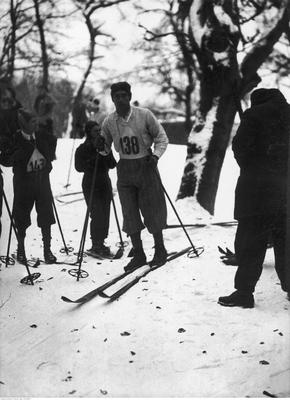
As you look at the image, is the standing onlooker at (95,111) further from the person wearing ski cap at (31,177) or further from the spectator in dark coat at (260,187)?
the spectator in dark coat at (260,187)

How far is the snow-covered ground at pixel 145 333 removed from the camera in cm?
226

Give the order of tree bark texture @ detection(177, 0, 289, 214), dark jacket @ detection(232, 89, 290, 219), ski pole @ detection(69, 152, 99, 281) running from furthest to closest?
1. tree bark texture @ detection(177, 0, 289, 214)
2. ski pole @ detection(69, 152, 99, 281)
3. dark jacket @ detection(232, 89, 290, 219)

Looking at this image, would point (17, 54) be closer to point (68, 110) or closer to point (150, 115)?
point (68, 110)

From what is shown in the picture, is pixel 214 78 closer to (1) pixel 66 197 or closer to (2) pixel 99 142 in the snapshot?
(2) pixel 99 142

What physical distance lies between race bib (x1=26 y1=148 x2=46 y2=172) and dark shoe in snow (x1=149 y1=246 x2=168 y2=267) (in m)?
1.06

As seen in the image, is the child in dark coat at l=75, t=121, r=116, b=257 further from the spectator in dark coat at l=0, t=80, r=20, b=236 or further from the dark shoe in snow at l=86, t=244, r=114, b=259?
the spectator in dark coat at l=0, t=80, r=20, b=236

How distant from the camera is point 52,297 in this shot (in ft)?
9.72

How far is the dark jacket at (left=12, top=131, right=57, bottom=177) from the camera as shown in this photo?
10.8 feet

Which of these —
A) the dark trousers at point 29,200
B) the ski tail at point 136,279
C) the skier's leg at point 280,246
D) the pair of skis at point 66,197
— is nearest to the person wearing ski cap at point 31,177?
the dark trousers at point 29,200

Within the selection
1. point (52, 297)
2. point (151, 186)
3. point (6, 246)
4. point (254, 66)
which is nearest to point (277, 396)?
point (52, 297)

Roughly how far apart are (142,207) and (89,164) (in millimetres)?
591

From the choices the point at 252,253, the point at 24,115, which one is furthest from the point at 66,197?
the point at 252,253

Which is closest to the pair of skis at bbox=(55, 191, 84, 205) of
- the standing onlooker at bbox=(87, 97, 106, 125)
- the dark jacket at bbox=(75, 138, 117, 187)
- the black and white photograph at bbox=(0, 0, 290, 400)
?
the black and white photograph at bbox=(0, 0, 290, 400)

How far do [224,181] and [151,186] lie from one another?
0.55m
